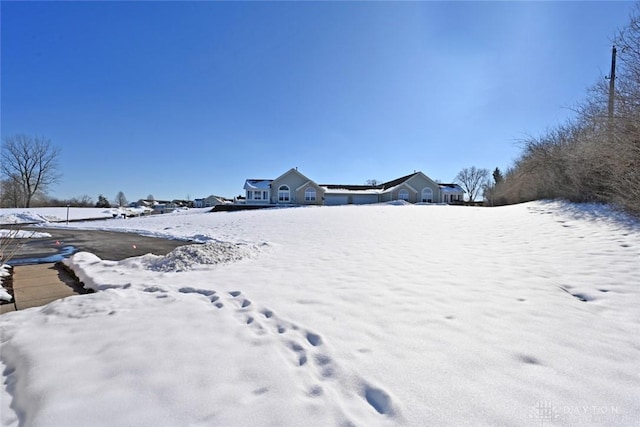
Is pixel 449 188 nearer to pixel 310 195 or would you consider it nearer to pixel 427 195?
pixel 427 195

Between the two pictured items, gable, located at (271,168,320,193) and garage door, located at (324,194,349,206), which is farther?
garage door, located at (324,194,349,206)

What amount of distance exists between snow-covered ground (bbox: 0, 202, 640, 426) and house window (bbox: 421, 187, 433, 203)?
31879 mm

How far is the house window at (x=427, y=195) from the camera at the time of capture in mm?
36250

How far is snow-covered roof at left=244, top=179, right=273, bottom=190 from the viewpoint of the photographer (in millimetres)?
34428

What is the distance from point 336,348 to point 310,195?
3247cm

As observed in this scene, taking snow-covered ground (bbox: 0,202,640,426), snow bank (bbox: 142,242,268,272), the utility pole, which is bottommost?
snow-covered ground (bbox: 0,202,640,426)

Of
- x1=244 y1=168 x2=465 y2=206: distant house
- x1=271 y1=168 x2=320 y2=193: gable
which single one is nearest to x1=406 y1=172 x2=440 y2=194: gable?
x1=244 y1=168 x2=465 y2=206: distant house

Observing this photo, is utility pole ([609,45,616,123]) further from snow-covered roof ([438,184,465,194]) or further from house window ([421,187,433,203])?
snow-covered roof ([438,184,465,194])

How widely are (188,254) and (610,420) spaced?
6561 millimetres

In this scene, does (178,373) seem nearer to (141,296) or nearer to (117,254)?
(141,296)

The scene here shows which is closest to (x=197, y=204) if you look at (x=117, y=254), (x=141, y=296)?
(x=117, y=254)

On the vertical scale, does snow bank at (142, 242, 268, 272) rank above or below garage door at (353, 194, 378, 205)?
below

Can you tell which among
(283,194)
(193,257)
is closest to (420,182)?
(283,194)

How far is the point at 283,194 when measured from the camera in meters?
34.8
